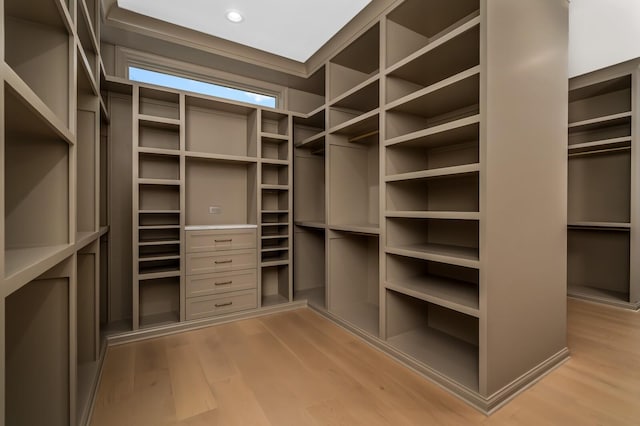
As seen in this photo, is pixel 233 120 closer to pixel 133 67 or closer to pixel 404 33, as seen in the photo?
pixel 133 67

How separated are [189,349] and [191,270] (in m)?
0.68

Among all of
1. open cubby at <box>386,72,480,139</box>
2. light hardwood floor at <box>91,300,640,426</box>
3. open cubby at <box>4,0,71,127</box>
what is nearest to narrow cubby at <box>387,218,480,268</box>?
open cubby at <box>386,72,480,139</box>

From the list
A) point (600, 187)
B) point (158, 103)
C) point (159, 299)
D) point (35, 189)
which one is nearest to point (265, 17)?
point (158, 103)

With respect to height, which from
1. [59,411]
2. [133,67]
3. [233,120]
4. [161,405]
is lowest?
[161,405]

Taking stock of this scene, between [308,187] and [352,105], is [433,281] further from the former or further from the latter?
[308,187]

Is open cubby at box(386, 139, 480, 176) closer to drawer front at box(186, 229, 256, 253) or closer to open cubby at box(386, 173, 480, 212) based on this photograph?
open cubby at box(386, 173, 480, 212)

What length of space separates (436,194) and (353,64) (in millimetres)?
1549

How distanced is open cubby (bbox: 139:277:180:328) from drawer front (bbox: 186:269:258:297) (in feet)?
1.00

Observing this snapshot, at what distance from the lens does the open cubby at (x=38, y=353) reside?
115 cm

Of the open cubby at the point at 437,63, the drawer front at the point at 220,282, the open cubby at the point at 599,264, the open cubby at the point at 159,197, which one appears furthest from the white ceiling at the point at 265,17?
the open cubby at the point at 599,264

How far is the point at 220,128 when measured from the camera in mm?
3158

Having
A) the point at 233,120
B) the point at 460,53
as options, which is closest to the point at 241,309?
the point at 233,120

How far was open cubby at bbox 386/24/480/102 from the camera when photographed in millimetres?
1786

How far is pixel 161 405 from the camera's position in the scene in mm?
1633
